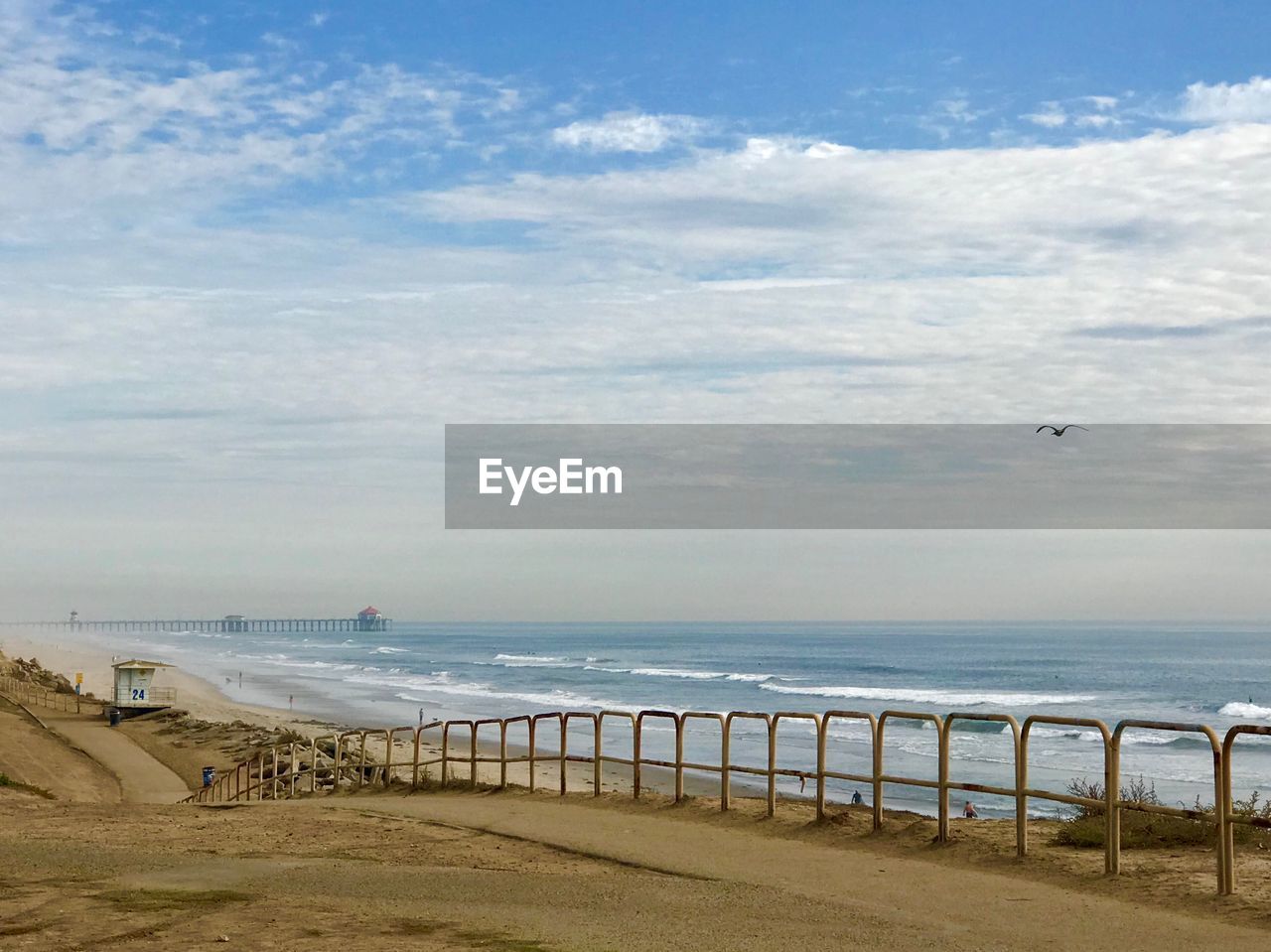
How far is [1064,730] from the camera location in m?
46.5

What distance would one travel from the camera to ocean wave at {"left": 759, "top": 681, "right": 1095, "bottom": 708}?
6206 centimetres

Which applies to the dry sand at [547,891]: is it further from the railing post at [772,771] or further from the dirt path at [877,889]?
the railing post at [772,771]

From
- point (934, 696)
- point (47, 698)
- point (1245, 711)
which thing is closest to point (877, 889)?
point (47, 698)

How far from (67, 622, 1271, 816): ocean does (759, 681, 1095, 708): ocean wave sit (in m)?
0.14

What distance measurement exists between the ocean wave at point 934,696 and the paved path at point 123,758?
33198 millimetres

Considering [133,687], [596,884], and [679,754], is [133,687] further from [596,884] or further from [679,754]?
[596,884]

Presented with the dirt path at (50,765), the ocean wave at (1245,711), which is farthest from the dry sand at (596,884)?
the ocean wave at (1245,711)

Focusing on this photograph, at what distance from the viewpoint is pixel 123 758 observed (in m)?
35.6

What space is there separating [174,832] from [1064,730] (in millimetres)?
39215

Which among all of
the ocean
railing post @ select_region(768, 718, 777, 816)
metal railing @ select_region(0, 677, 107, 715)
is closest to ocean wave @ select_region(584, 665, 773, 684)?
the ocean

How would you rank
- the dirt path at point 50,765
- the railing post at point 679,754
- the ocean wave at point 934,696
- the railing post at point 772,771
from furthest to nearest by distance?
the ocean wave at point 934,696 < the dirt path at point 50,765 < the railing post at point 679,754 < the railing post at point 772,771

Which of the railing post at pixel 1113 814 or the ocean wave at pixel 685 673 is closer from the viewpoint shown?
the railing post at pixel 1113 814

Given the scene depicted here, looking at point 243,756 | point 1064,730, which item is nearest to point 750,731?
point 1064,730

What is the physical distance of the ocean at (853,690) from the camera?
34156 millimetres
